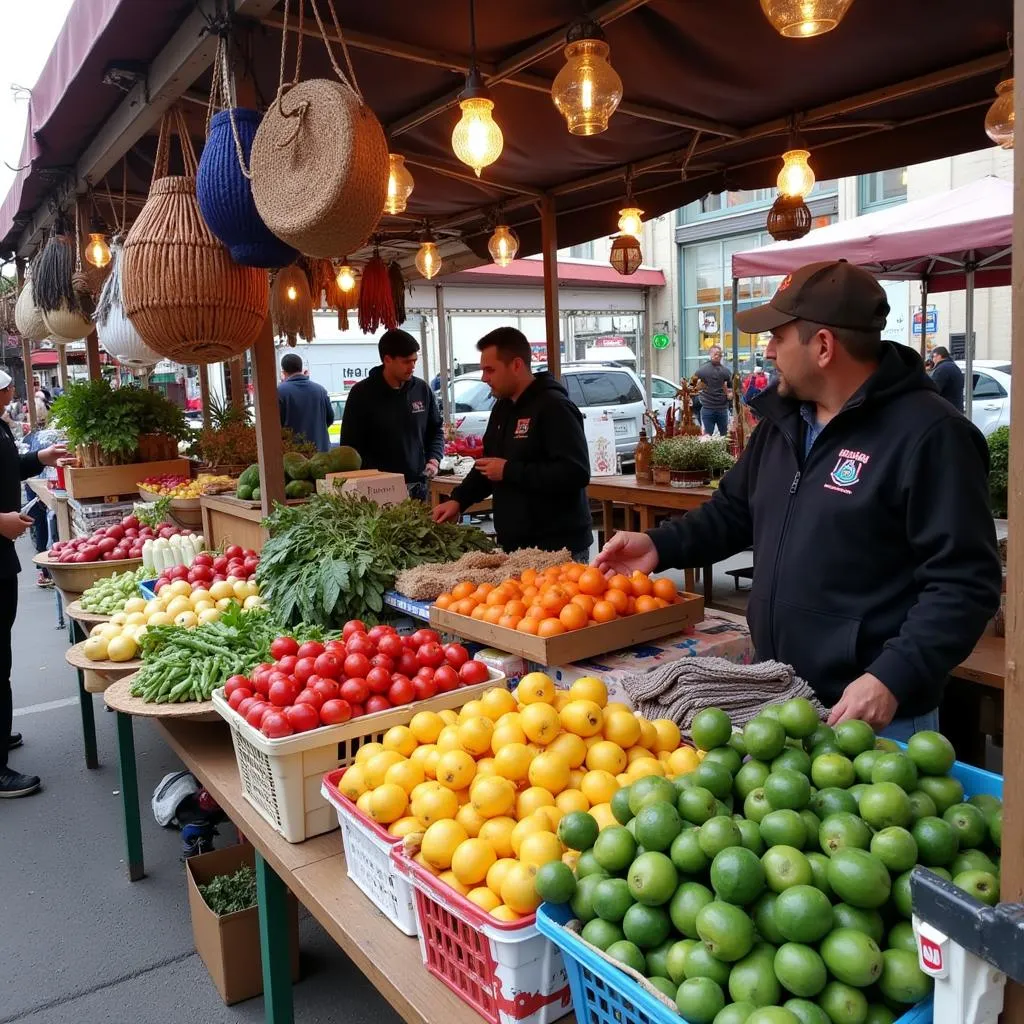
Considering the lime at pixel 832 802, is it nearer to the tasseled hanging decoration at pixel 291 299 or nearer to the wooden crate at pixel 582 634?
the wooden crate at pixel 582 634

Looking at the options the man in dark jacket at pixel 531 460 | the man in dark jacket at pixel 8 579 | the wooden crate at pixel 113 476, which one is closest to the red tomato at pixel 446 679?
the man in dark jacket at pixel 531 460

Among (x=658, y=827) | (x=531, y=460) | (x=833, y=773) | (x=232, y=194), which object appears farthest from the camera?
(x=531, y=460)

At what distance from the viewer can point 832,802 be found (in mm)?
1352

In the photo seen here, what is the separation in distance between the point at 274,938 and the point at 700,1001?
1.58 m

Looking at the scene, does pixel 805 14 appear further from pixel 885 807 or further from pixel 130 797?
pixel 130 797

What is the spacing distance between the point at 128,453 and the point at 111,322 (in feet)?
6.75

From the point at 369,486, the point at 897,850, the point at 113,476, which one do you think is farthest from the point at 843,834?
the point at 113,476

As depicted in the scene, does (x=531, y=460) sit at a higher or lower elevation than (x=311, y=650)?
higher

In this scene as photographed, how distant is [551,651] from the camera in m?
2.40

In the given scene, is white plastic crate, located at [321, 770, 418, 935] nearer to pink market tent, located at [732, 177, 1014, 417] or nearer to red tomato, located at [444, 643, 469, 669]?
red tomato, located at [444, 643, 469, 669]

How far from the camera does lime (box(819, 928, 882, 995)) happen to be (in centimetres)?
109

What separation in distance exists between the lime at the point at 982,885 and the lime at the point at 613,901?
0.45m

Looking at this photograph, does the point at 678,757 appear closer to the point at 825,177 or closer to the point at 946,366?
the point at 825,177

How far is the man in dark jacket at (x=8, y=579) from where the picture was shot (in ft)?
15.0
